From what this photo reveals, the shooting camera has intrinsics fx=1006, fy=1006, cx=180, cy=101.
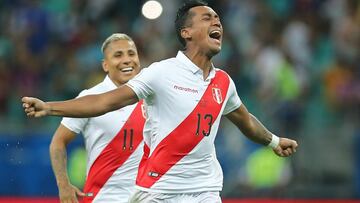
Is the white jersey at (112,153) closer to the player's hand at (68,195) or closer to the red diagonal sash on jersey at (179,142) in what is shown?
the player's hand at (68,195)

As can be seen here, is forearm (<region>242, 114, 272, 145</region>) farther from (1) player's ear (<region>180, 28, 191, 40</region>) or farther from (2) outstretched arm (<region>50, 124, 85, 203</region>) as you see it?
(2) outstretched arm (<region>50, 124, 85, 203</region>)

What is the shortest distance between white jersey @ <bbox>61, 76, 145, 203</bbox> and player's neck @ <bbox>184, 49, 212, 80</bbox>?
3.79 feet

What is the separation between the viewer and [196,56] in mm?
7180

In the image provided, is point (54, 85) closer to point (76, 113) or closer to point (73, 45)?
point (73, 45)

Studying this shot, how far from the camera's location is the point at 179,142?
22.7ft

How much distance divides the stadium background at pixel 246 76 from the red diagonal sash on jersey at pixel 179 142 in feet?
21.0

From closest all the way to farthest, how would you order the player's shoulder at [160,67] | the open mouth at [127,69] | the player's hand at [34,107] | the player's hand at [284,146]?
the player's hand at [34,107]
the player's shoulder at [160,67]
the player's hand at [284,146]
the open mouth at [127,69]

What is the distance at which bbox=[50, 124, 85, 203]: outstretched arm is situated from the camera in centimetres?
770

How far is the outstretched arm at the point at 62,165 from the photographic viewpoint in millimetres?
7695

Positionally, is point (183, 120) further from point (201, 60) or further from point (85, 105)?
point (85, 105)

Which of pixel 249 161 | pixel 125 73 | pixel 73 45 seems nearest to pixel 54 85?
pixel 73 45

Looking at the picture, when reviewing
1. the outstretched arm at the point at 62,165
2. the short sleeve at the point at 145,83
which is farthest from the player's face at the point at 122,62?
the short sleeve at the point at 145,83

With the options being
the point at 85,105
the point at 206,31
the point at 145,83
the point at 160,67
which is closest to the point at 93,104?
the point at 85,105

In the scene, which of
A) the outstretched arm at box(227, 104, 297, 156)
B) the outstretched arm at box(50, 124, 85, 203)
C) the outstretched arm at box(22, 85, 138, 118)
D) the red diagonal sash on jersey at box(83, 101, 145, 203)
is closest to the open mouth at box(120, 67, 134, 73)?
the red diagonal sash on jersey at box(83, 101, 145, 203)
